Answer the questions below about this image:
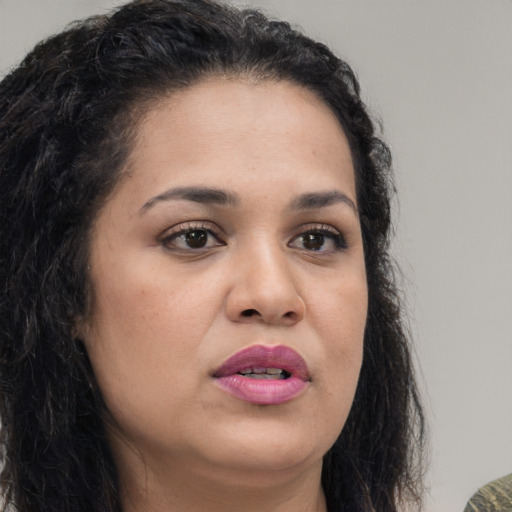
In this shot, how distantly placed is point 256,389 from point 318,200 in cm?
37

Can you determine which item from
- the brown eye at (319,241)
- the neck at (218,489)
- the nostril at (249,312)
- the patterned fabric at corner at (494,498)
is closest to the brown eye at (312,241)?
the brown eye at (319,241)

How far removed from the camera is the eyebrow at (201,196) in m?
2.15

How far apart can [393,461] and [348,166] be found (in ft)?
2.09

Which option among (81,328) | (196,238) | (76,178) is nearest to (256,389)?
(196,238)

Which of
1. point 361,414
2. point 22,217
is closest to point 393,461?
point 361,414

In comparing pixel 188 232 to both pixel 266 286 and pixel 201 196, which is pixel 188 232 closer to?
pixel 201 196

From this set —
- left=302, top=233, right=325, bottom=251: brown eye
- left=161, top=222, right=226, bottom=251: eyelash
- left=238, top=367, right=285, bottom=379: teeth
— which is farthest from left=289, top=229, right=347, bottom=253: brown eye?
left=238, top=367, right=285, bottom=379: teeth

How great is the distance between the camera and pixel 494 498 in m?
1.92

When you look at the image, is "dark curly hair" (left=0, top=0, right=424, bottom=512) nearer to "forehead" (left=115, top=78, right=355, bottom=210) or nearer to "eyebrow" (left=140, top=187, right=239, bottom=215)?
"forehead" (left=115, top=78, right=355, bottom=210)

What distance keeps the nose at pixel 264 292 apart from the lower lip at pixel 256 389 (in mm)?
98

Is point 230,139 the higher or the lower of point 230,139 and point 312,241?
the higher

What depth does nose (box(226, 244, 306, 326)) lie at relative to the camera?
2.07 m

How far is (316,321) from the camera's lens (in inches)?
85.3

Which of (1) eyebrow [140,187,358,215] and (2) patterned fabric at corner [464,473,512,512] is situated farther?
(1) eyebrow [140,187,358,215]
